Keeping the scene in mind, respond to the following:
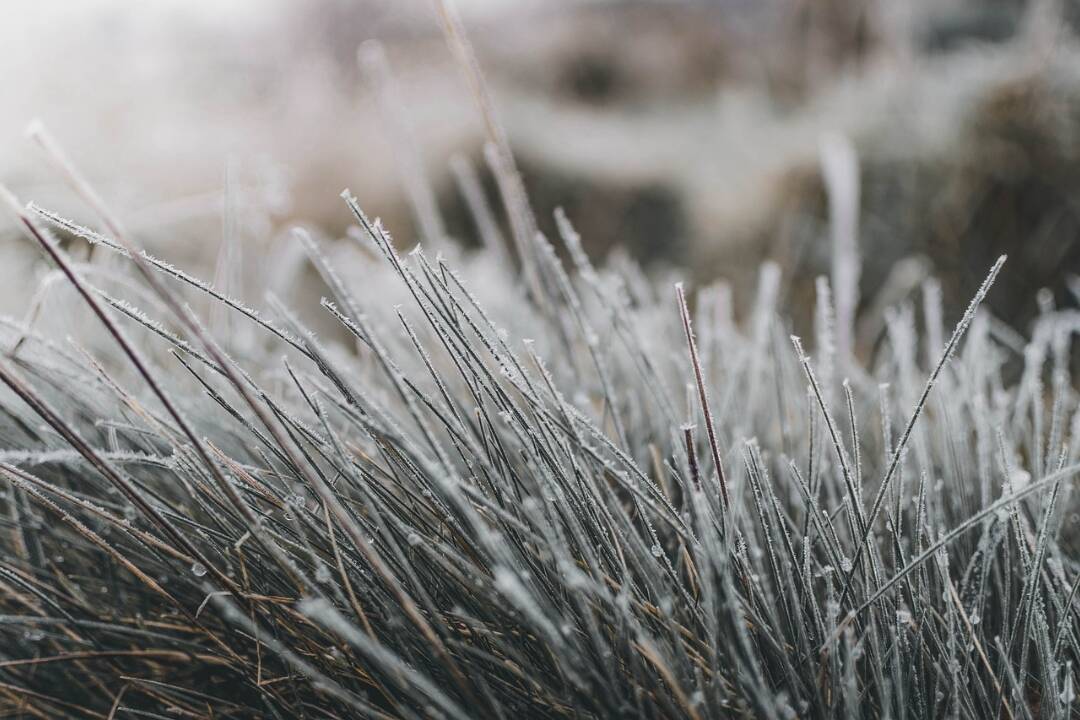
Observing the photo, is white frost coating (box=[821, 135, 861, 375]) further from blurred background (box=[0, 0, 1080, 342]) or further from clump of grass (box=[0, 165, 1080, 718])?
clump of grass (box=[0, 165, 1080, 718])

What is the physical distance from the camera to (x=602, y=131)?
330 cm

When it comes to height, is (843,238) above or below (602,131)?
below

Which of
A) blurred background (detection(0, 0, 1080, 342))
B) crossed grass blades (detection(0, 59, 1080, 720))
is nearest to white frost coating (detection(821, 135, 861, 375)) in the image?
blurred background (detection(0, 0, 1080, 342))

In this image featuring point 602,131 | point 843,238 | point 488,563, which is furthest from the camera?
point 602,131

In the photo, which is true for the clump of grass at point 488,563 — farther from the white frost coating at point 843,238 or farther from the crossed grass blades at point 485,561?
the white frost coating at point 843,238

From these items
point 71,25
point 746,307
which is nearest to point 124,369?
point 746,307

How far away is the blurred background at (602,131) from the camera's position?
5.67 feet

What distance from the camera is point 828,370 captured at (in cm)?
67

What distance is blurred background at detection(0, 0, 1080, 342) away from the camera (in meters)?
1.73

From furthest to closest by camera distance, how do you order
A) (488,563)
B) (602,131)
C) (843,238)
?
(602,131), (843,238), (488,563)

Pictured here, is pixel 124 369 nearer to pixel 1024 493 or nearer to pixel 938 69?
pixel 1024 493

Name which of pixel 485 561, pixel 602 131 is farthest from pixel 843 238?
pixel 602 131

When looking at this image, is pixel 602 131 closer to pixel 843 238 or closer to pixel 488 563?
pixel 843 238

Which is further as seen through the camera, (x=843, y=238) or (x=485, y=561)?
(x=843, y=238)
